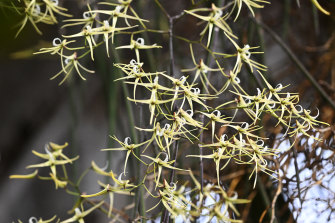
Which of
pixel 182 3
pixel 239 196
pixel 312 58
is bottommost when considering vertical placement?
pixel 239 196

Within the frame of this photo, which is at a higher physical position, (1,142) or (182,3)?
(182,3)

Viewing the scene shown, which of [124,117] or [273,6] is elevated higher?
[273,6]

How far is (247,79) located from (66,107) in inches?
14.4

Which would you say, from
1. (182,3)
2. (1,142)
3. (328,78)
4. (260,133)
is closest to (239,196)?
(260,133)

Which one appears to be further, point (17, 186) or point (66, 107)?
point (66, 107)

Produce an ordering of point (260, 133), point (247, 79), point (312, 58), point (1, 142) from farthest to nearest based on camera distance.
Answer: point (1, 142) < point (312, 58) < point (247, 79) < point (260, 133)

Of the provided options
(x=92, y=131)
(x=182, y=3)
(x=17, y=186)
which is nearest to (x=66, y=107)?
(x=92, y=131)

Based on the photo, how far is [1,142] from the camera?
91 cm

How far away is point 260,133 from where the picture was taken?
1.75 feet

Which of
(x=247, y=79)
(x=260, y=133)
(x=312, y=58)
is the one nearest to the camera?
(x=260, y=133)

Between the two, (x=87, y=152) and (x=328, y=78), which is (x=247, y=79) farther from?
(x=87, y=152)

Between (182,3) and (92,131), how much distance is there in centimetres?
29

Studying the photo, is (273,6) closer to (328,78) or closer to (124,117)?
(328,78)

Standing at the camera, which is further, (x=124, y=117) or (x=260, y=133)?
(x=124, y=117)
